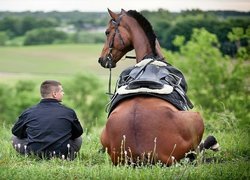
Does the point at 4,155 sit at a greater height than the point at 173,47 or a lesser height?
greater

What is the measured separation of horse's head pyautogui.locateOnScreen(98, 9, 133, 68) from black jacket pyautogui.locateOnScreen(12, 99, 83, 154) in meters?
1.39

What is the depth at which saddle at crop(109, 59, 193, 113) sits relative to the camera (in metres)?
7.41

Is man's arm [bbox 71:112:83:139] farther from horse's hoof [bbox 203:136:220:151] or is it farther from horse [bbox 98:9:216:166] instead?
horse's hoof [bbox 203:136:220:151]

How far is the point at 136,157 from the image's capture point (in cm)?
712

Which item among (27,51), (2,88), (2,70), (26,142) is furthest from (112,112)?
(2,88)

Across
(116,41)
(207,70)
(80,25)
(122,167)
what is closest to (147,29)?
(116,41)

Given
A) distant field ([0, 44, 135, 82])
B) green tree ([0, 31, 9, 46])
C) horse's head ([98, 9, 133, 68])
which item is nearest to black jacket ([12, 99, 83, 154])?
horse's head ([98, 9, 133, 68])

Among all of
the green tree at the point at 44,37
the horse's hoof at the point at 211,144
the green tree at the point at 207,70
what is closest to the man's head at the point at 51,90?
the horse's hoof at the point at 211,144

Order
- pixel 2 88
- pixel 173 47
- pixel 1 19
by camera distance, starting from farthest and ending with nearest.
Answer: pixel 2 88 → pixel 173 47 → pixel 1 19

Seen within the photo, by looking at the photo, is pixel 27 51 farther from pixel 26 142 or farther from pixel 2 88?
pixel 2 88

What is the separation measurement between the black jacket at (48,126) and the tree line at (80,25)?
8.45ft

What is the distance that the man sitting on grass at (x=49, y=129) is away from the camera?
7938 mm

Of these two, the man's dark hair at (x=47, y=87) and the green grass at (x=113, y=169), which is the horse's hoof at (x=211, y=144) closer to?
the green grass at (x=113, y=169)

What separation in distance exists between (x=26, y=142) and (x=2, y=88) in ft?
154
